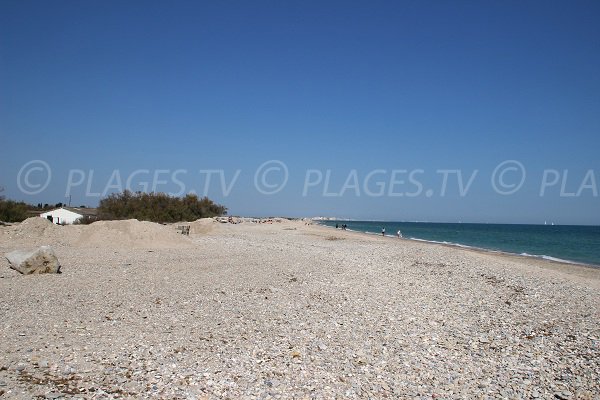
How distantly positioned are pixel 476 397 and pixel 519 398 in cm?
58

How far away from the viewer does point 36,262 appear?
14414 mm

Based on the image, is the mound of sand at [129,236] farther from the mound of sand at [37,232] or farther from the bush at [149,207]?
the bush at [149,207]

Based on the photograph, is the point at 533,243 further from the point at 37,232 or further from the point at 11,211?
the point at 11,211

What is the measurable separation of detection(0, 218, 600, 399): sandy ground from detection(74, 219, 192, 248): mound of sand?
8723mm

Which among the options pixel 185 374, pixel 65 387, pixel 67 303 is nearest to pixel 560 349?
pixel 185 374

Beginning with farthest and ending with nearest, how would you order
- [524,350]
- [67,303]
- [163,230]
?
[163,230]
[67,303]
[524,350]

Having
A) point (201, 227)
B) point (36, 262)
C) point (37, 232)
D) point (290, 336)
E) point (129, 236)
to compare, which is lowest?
point (37, 232)

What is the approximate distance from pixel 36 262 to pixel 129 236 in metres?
10.9

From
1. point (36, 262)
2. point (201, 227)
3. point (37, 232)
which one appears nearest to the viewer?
point (36, 262)

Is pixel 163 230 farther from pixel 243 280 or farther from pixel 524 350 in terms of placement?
pixel 524 350

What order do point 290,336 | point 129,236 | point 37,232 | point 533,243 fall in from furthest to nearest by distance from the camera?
1. point 533,243
2. point 37,232
3. point 129,236
4. point 290,336

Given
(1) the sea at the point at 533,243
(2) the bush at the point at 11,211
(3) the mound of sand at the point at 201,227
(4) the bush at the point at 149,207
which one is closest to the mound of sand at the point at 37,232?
(3) the mound of sand at the point at 201,227

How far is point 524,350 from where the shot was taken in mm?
7664

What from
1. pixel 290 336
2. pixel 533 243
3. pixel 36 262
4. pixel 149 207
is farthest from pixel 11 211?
pixel 533 243
